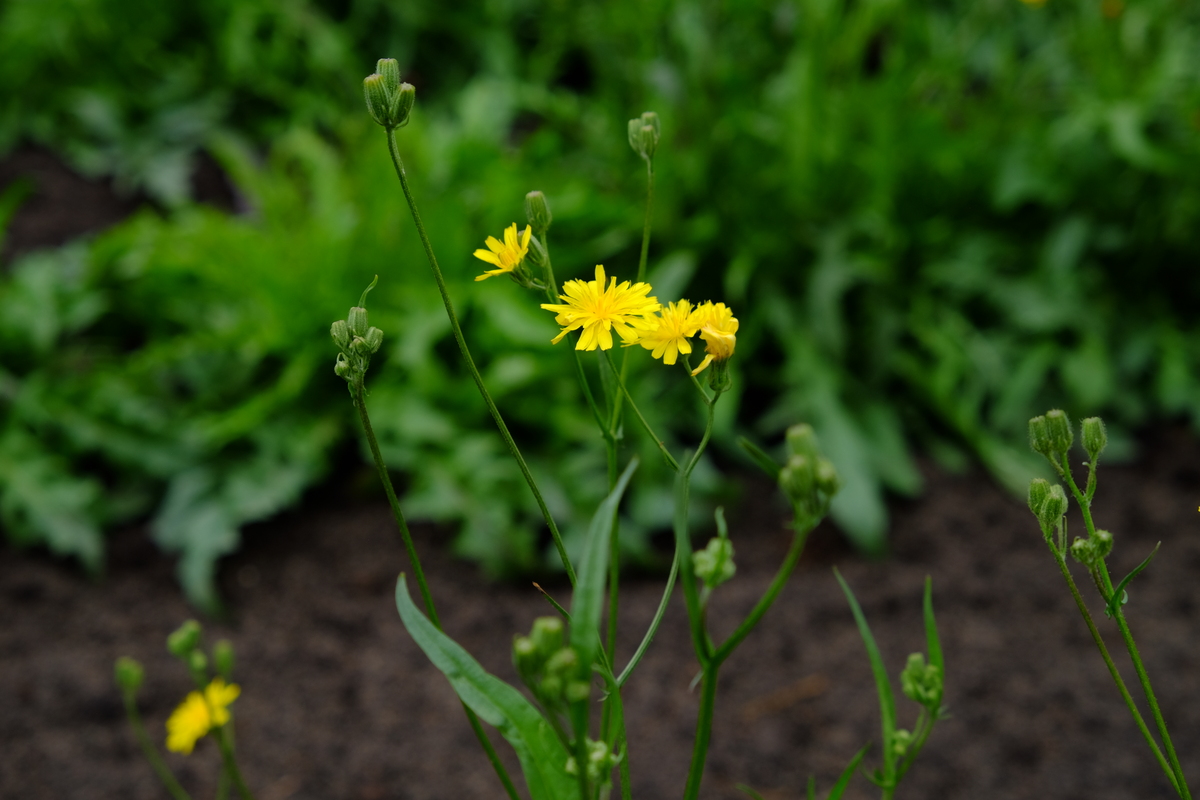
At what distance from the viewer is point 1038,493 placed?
1.98 feet

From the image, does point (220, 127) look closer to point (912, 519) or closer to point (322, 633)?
point (322, 633)

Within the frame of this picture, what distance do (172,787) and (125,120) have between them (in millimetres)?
2657

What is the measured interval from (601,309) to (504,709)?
0.85 ft

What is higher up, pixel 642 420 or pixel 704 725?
pixel 642 420

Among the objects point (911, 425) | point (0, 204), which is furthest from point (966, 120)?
point (0, 204)

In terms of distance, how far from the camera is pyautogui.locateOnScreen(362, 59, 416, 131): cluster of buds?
583 mm

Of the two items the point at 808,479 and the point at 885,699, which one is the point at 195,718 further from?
the point at 808,479

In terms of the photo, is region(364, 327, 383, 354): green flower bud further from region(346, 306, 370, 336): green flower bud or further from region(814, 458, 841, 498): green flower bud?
region(814, 458, 841, 498): green flower bud

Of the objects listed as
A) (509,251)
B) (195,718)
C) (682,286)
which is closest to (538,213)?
(509,251)

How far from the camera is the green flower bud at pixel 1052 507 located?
59 cm

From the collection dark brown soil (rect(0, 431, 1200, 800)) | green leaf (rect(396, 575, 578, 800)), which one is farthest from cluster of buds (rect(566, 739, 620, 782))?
dark brown soil (rect(0, 431, 1200, 800))

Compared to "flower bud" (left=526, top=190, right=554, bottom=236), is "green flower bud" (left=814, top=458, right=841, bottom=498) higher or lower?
lower

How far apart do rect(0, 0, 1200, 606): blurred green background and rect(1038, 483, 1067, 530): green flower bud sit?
1342 mm

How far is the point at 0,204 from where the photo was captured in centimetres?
244
